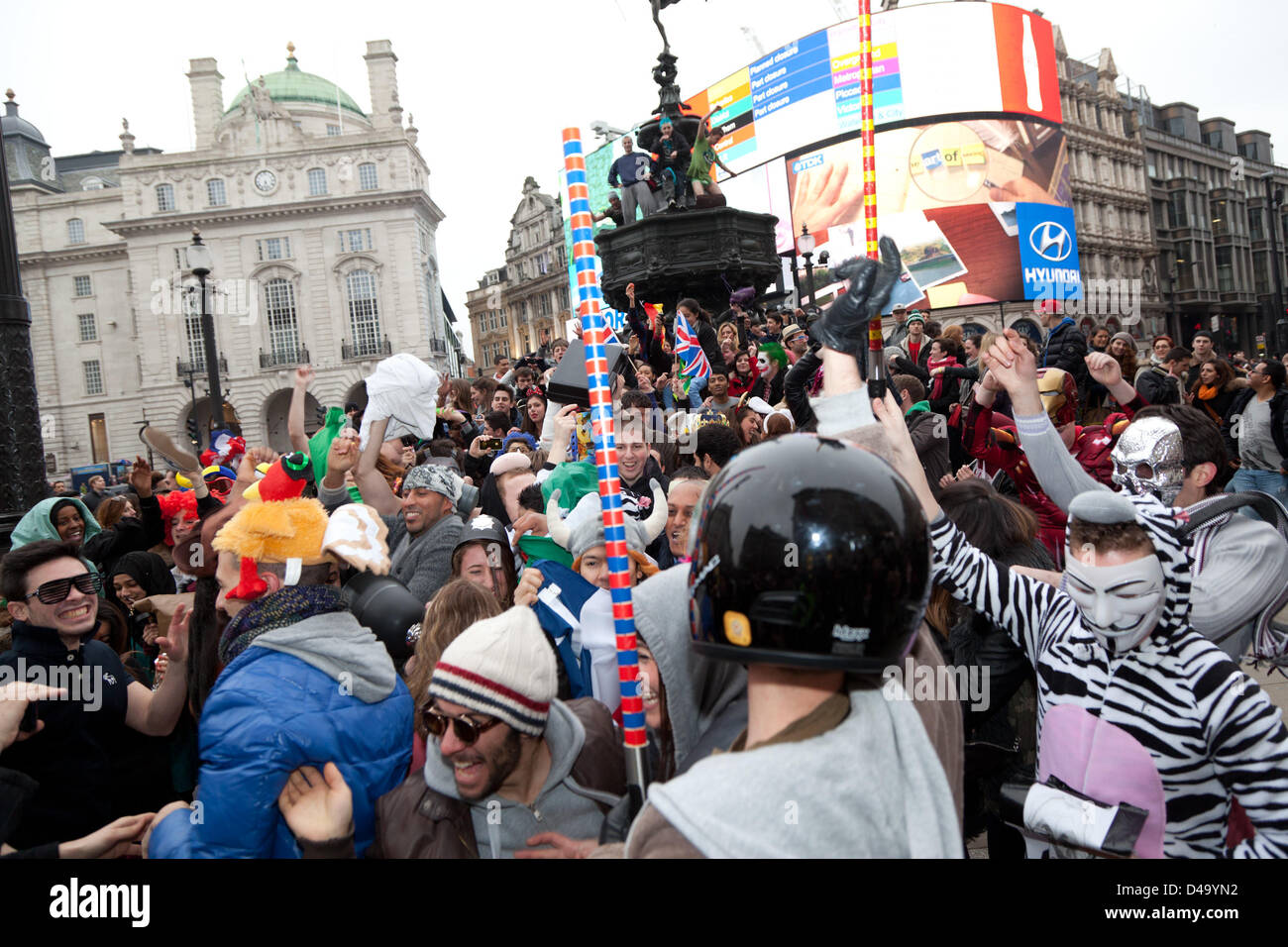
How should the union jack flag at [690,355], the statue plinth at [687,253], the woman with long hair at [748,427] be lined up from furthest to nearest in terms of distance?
the statue plinth at [687,253] < the union jack flag at [690,355] < the woman with long hair at [748,427]

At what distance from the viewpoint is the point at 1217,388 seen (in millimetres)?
7703

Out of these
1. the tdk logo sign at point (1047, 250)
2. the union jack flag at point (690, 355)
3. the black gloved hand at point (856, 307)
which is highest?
the tdk logo sign at point (1047, 250)

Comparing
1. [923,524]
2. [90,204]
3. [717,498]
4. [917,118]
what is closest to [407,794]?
[717,498]

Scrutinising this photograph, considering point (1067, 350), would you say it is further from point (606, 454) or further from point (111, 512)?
point (111, 512)

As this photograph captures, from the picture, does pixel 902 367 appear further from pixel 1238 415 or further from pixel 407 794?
pixel 407 794

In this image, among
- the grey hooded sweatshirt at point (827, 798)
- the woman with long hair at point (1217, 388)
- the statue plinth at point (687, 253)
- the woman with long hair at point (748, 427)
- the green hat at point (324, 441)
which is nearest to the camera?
the grey hooded sweatshirt at point (827, 798)

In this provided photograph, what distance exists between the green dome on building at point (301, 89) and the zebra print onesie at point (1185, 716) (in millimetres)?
68864

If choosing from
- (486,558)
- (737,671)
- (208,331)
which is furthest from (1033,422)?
(208,331)

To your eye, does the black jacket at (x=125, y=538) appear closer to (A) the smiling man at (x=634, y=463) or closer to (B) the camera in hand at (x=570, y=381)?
(B) the camera in hand at (x=570, y=381)

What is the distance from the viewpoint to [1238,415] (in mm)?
6953

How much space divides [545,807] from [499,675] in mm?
421

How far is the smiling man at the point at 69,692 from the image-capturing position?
9.36 feet

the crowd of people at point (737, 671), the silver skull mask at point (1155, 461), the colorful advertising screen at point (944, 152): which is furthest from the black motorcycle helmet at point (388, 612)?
the colorful advertising screen at point (944, 152)
